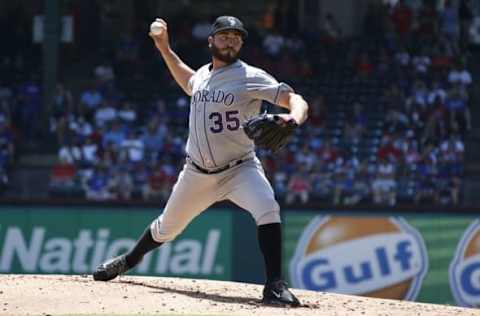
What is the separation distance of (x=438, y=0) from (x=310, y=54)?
2.92 meters

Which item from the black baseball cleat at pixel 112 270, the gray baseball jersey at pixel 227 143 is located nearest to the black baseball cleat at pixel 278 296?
the gray baseball jersey at pixel 227 143

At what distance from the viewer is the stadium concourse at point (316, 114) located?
15055 mm

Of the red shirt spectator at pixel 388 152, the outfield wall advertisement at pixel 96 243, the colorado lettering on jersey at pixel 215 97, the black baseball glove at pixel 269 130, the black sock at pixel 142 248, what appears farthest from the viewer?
the red shirt spectator at pixel 388 152

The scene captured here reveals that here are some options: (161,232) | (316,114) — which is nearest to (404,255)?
(316,114)

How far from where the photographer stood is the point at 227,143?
22.5ft

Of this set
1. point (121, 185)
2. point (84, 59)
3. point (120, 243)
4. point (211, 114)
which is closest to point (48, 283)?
point (211, 114)

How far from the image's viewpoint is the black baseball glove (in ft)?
20.8

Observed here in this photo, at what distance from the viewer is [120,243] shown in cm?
1320

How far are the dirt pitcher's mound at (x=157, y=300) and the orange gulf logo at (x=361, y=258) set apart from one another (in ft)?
17.4

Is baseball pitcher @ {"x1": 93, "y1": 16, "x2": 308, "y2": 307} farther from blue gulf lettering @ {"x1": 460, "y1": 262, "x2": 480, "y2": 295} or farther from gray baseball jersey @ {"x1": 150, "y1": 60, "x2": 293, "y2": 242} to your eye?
blue gulf lettering @ {"x1": 460, "y1": 262, "x2": 480, "y2": 295}

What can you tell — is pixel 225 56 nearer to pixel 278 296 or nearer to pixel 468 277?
pixel 278 296

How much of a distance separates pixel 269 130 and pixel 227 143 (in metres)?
0.55

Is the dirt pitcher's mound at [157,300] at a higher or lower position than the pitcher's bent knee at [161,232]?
lower

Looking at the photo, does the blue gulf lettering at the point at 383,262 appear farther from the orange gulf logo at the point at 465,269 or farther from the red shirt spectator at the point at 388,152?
the red shirt spectator at the point at 388,152
